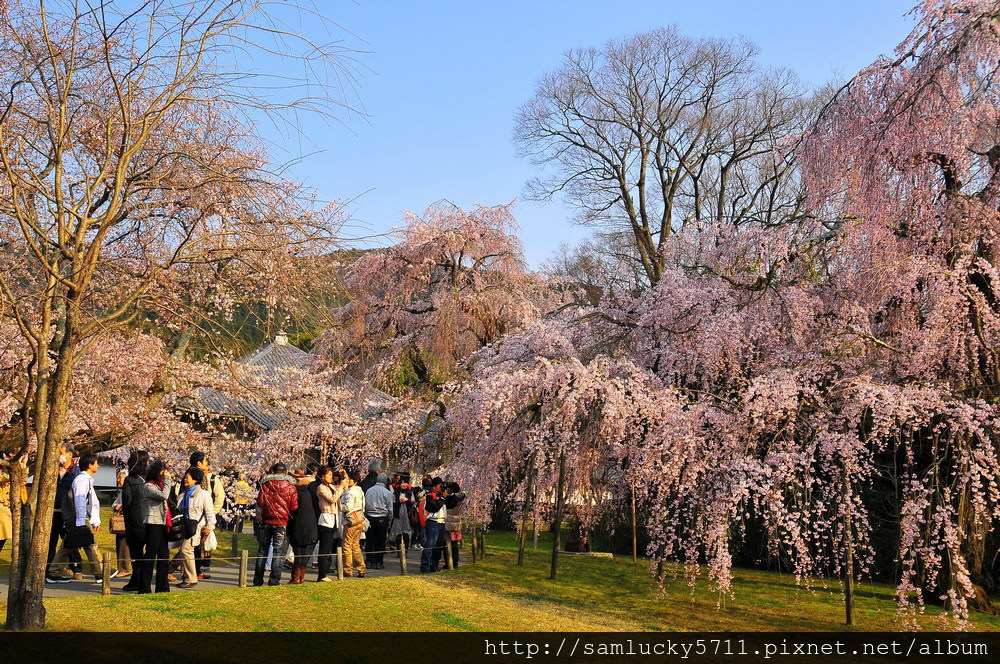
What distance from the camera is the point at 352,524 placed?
1321 centimetres

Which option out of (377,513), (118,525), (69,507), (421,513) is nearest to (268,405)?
(118,525)

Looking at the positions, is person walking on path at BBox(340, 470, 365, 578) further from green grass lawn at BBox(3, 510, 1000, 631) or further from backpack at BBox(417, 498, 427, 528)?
backpack at BBox(417, 498, 427, 528)

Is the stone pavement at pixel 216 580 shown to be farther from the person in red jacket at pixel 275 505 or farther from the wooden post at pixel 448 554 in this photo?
the person in red jacket at pixel 275 505

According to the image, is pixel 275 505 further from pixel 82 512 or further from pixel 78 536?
pixel 78 536

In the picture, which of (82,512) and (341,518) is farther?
(341,518)

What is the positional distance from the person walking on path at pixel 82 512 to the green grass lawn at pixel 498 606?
1761 millimetres

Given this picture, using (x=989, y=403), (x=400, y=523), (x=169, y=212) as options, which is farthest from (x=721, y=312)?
(x=169, y=212)

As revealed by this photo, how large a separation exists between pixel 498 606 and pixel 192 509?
166 inches

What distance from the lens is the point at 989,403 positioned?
33.1ft

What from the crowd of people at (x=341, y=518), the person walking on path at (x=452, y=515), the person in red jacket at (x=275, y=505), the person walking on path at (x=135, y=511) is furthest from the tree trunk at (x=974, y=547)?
the person walking on path at (x=135, y=511)

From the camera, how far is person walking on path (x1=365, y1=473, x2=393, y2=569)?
48.2ft

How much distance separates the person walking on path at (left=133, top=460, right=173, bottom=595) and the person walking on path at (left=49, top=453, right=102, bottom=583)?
0.86 metres

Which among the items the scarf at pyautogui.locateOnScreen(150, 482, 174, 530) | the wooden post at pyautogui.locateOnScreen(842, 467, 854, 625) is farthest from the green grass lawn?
the scarf at pyautogui.locateOnScreen(150, 482, 174, 530)

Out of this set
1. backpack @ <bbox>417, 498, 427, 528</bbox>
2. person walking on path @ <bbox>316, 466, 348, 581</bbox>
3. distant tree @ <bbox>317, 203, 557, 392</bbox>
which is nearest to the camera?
person walking on path @ <bbox>316, 466, 348, 581</bbox>
